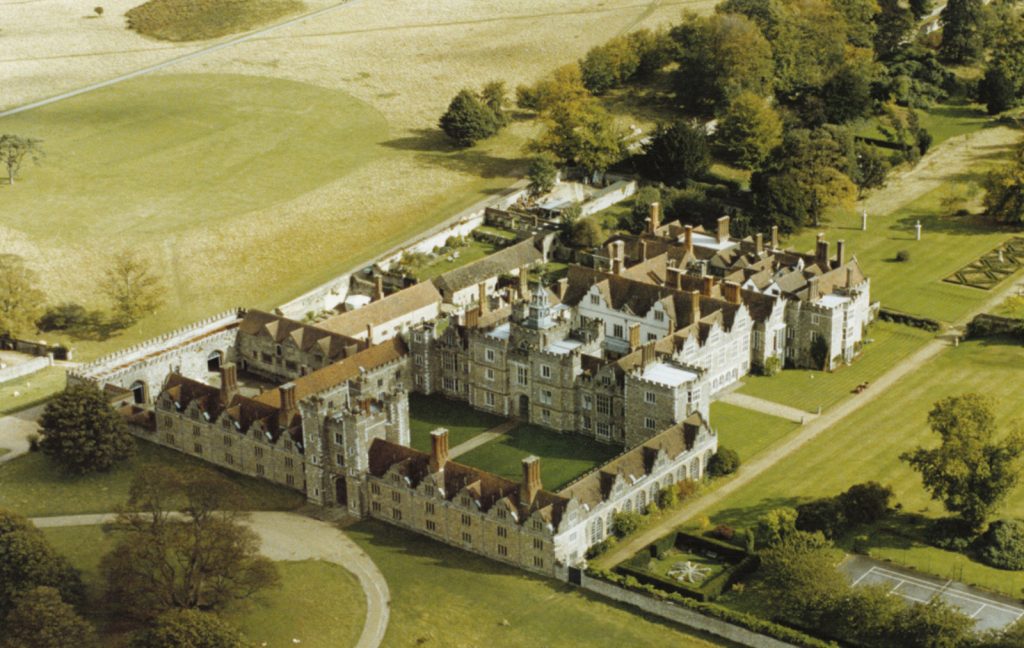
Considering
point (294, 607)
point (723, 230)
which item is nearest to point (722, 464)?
point (294, 607)

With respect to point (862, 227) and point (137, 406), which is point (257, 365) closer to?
point (137, 406)

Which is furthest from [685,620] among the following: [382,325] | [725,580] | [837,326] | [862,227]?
[862,227]

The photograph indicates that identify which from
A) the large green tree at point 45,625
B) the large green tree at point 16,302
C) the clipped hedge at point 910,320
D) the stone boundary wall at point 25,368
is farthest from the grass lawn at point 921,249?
the large green tree at point 45,625

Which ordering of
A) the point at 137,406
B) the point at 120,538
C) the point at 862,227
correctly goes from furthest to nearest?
1. the point at 862,227
2. the point at 137,406
3. the point at 120,538

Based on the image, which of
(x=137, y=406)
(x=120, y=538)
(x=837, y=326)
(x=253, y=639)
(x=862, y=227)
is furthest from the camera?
(x=862, y=227)

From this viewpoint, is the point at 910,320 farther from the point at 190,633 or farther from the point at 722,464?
the point at 190,633

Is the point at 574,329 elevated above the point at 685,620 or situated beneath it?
elevated above

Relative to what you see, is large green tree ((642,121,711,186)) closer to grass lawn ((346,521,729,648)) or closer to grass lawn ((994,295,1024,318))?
grass lawn ((994,295,1024,318))

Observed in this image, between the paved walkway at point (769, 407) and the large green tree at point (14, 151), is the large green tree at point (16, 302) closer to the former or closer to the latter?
the large green tree at point (14, 151)
